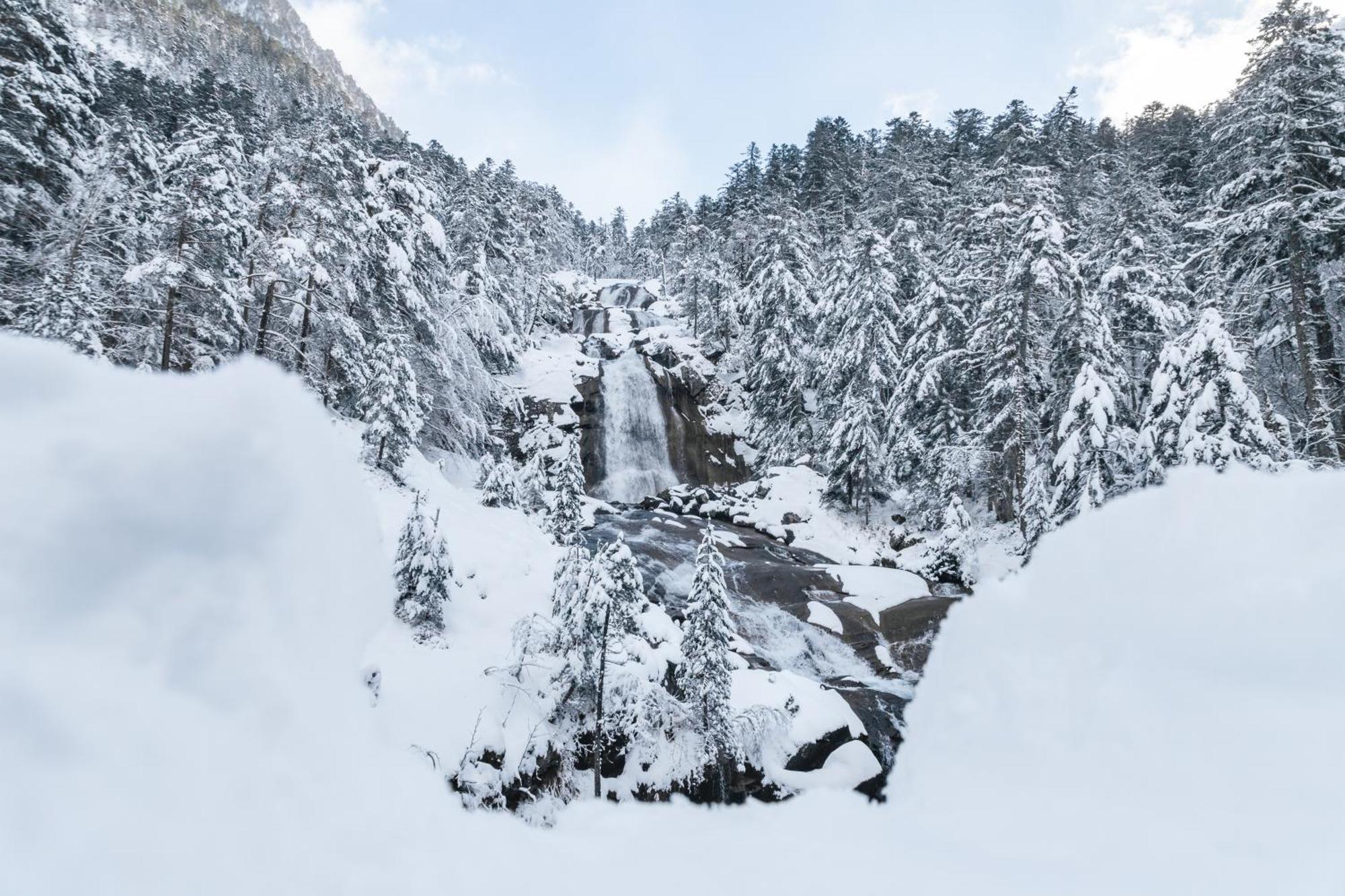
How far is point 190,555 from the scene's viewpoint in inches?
120

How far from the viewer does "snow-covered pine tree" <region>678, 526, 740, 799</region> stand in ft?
32.4

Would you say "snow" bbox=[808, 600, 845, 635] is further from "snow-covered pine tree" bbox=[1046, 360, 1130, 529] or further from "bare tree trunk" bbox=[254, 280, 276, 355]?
"bare tree trunk" bbox=[254, 280, 276, 355]

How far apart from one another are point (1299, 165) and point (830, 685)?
16221mm

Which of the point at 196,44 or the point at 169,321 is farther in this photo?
the point at 196,44

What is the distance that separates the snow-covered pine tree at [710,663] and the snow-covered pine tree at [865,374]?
16.4 m

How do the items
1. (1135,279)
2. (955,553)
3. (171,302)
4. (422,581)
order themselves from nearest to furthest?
(422,581), (171,302), (955,553), (1135,279)

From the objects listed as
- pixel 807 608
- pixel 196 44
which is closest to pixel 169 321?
pixel 807 608

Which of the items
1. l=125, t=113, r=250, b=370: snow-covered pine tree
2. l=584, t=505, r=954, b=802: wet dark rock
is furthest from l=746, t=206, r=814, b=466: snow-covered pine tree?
l=125, t=113, r=250, b=370: snow-covered pine tree

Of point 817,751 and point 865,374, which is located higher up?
point 865,374

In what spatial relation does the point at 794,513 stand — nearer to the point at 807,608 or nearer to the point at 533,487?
the point at 807,608

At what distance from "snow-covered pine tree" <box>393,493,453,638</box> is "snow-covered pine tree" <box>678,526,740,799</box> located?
14.6 ft

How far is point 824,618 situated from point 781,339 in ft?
61.3

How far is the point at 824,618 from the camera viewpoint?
17.2 m

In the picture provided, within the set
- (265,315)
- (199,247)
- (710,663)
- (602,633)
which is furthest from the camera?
(265,315)
